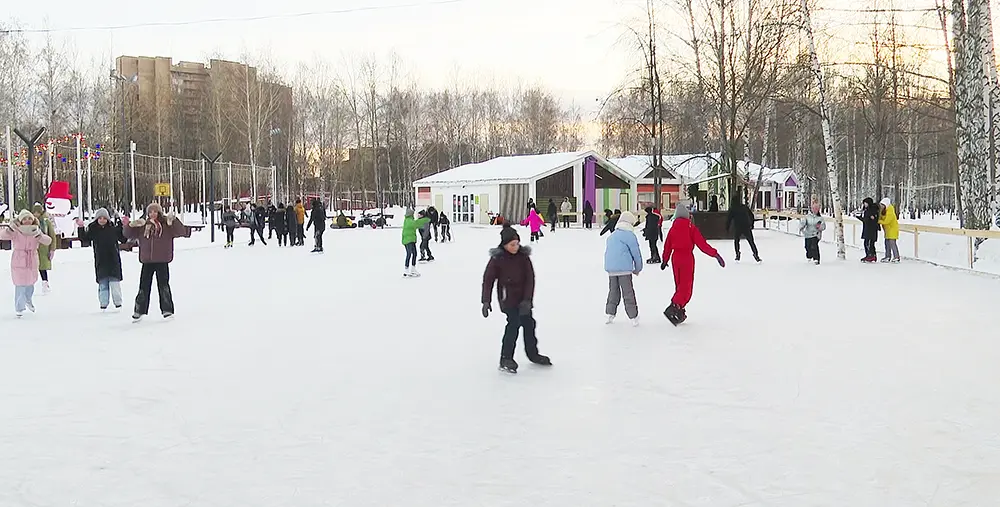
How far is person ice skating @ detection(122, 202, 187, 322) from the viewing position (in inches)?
419

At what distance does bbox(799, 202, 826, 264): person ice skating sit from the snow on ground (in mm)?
6180

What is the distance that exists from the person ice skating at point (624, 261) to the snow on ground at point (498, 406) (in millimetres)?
384

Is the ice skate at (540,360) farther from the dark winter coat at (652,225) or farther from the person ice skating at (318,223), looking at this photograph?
the person ice skating at (318,223)

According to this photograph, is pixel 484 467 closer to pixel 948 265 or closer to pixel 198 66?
pixel 948 265

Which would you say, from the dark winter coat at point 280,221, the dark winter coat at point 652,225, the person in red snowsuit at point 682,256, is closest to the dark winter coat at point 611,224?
Answer: the dark winter coat at point 652,225

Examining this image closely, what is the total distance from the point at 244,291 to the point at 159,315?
2.98m

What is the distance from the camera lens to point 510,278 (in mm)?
7633

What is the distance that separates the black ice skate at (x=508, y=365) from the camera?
745 centimetres

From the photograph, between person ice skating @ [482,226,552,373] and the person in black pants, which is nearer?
person ice skating @ [482,226,552,373]

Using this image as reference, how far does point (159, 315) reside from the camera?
11328 millimetres

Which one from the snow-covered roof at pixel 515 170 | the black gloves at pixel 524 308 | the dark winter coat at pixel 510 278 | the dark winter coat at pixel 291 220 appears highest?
the snow-covered roof at pixel 515 170

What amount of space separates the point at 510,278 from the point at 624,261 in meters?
2.77

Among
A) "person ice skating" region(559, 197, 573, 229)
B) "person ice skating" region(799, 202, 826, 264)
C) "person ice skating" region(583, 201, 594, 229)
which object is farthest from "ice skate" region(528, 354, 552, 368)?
"person ice skating" region(559, 197, 573, 229)

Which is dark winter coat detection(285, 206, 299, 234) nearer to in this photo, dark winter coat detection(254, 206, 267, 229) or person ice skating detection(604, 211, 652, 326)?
dark winter coat detection(254, 206, 267, 229)
